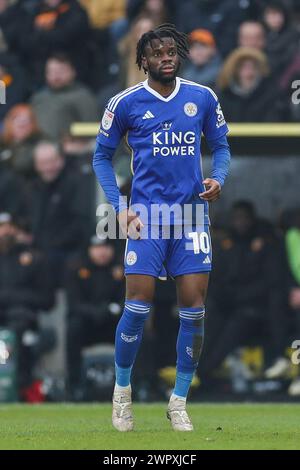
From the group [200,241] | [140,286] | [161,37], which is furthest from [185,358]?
[161,37]

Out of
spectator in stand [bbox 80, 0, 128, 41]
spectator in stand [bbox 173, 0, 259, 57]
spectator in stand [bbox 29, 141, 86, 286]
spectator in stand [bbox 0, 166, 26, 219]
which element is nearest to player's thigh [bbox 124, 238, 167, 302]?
spectator in stand [bbox 29, 141, 86, 286]

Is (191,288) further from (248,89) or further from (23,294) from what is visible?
(248,89)

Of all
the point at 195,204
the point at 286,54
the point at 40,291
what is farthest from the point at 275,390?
the point at 195,204

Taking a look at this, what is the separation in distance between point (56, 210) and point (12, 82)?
200cm

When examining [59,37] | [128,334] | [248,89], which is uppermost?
[59,37]

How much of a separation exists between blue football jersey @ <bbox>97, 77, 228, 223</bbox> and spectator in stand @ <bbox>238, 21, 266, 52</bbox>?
6220 mm

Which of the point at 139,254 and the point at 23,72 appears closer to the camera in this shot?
the point at 139,254

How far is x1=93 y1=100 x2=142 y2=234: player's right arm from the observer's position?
26.5ft

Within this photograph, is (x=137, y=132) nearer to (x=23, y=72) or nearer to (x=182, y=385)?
(x=182, y=385)

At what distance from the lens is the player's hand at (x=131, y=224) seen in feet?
26.3

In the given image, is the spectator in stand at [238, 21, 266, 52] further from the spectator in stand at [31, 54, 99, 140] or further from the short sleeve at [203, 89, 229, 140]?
the short sleeve at [203, 89, 229, 140]

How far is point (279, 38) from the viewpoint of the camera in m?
14.5
